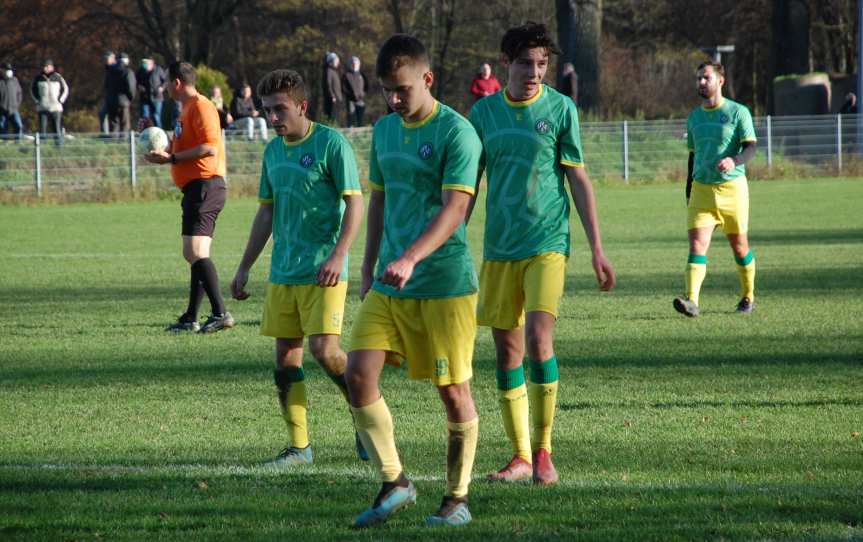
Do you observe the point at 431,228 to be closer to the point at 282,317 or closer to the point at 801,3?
the point at 282,317

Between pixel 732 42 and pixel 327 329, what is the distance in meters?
59.3

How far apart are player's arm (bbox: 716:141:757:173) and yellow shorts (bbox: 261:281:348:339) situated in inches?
238

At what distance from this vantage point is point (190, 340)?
11.5 m

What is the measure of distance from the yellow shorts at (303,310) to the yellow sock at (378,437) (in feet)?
4.06

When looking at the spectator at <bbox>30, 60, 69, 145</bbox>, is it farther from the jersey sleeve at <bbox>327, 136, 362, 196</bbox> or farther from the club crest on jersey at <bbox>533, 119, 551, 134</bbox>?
the club crest on jersey at <bbox>533, 119, 551, 134</bbox>

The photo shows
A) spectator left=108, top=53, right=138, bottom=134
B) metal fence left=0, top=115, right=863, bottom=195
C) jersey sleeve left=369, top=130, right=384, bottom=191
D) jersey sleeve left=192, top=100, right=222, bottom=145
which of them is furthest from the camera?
spectator left=108, top=53, right=138, bottom=134

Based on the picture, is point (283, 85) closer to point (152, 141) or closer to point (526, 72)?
point (526, 72)

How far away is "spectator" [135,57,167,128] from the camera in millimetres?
31609

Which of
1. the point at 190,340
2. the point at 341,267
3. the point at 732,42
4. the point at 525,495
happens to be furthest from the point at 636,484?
the point at 732,42

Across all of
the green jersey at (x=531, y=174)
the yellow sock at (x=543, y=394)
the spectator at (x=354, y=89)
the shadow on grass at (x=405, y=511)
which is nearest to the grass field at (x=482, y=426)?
the shadow on grass at (x=405, y=511)

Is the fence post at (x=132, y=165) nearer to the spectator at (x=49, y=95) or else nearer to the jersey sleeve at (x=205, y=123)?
the spectator at (x=49, y=95)

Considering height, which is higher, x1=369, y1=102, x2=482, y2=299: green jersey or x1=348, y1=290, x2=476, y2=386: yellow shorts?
x1=369, y1=102, x2=482, y2=299: green jersey

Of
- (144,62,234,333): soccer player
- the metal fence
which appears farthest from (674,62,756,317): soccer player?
the metal fence

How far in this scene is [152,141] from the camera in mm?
A: 12266
